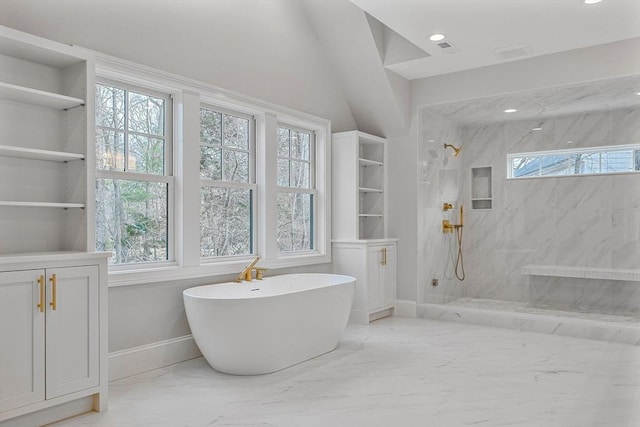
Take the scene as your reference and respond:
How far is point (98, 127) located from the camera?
11.0 ft

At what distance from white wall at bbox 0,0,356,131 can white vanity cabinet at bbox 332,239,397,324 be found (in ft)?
4.60

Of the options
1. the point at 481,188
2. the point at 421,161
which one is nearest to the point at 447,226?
the point at 481,188

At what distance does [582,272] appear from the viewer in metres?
5.61

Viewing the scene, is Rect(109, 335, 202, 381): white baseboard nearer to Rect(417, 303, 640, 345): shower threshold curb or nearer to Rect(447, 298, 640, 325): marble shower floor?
Rect(417, 303, 640, 345): shower threshold curb

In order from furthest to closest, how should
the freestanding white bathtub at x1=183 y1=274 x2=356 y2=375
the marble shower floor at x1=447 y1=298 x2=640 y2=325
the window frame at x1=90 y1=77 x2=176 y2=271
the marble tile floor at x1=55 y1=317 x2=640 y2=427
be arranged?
the marble shower floor at x1=447 y1=298 x2=640 y2=325
the window frame at x1=90 y1=77 x2=176 y2=271
the freestanding white bathtub at x1=183 y1=274 x2=356 y2=375
the marble tile floor at x1=55 y1=317 x2=640 y2=427

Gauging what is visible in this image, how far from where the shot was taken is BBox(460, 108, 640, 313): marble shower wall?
5.62 meters

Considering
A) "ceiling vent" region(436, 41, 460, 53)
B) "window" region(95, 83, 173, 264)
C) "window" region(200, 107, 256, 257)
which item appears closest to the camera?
"window" region(95, 83, 173, 264)

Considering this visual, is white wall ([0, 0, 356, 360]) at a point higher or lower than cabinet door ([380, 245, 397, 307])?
higher

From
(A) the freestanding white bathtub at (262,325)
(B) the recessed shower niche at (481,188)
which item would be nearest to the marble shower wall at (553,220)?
(B) the recessed shower niche at (481,188)

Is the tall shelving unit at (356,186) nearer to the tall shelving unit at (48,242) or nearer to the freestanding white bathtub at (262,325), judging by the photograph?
the freestanding white bathtub at (262,325)

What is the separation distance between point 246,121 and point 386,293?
2.49 m

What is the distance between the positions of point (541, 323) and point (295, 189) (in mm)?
2808

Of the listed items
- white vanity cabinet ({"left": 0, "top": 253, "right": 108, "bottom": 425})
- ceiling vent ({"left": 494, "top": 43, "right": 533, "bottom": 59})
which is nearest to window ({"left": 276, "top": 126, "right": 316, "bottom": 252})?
ceiling vent ({"left": 494, "top": 43, "right": 533, "bottom": 59})

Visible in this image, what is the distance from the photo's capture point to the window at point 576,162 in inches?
221
